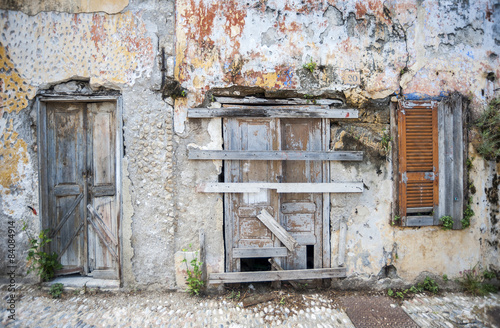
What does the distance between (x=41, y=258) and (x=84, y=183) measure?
1011 millimetres

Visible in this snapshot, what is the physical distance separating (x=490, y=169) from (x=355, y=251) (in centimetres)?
216

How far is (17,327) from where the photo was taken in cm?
263

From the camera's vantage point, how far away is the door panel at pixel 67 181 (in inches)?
131

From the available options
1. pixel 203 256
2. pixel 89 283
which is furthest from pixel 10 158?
pixel 203 256

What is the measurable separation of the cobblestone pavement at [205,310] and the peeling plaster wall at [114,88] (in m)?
0.29

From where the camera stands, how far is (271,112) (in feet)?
10.5

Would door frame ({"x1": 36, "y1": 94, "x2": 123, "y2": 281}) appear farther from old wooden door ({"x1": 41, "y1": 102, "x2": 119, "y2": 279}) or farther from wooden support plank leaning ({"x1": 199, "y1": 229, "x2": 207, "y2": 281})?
wooden support plank leaning ({"x1": 199, "y1": 229, "x2": 207, "y2": 281})

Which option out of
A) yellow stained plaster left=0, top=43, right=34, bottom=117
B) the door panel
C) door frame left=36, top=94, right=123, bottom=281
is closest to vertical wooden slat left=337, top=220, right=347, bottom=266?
door frame left=36, top=94, right=123, bottom=281

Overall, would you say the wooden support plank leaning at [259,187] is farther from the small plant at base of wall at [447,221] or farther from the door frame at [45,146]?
the small plant at base of wall at [447,221]

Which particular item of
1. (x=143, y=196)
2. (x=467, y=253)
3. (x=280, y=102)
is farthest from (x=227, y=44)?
(x=467, y=253)

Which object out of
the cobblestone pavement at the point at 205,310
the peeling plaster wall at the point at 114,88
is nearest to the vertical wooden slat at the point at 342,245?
the cobblestone pavement at the point at 205,310

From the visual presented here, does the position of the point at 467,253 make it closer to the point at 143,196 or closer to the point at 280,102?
the point at 280,102

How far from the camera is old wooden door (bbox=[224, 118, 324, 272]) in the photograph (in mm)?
3221

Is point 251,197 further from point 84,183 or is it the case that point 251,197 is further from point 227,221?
point 84,183
